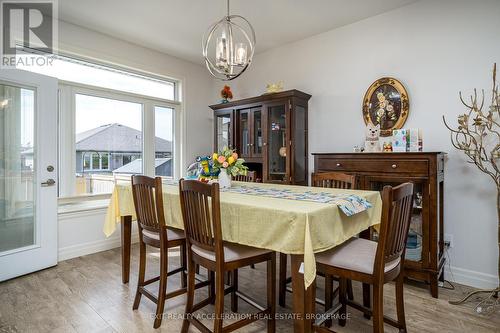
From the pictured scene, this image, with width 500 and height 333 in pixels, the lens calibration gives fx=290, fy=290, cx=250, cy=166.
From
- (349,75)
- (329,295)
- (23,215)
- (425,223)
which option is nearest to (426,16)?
(349,75)

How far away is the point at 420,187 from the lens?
8.18 ft

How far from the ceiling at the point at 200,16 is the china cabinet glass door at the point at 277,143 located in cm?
91

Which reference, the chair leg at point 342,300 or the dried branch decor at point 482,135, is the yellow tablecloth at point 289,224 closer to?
the chair leg at point 342,300

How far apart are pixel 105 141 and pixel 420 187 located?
3.59 meters

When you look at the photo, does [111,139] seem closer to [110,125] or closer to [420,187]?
[110,125]

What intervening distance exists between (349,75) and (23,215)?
368 centimetres

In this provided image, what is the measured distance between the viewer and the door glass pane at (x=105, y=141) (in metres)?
3.51

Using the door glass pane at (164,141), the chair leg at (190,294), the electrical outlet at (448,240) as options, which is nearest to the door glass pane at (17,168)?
the door glass pane at (164,141)

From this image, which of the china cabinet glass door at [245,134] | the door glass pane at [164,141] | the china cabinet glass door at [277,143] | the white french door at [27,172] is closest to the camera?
the white french door at [27,172]

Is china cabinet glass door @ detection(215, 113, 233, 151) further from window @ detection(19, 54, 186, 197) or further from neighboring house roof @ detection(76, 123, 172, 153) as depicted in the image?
neighboring house roof @ detection(76, 123, 172, 153)

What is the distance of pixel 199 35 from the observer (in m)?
3.55

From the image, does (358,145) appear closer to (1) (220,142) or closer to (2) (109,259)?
(1) (220,142)

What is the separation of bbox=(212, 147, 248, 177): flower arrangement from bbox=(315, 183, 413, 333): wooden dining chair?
99cm

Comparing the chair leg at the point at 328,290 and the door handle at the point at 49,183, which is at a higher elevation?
the door handle at the point at 49,183
